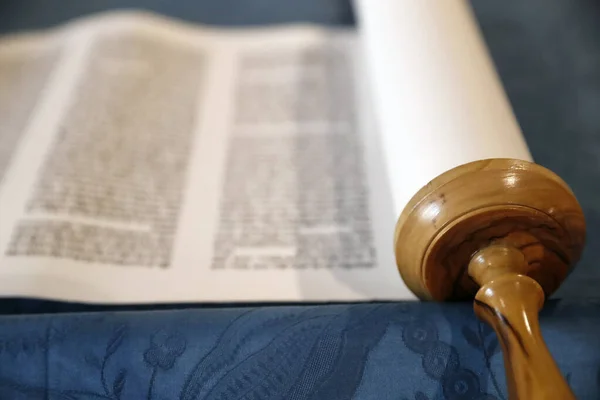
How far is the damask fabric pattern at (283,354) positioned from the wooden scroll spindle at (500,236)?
0.14ft

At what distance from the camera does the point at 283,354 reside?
42cm

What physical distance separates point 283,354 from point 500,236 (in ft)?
0.53

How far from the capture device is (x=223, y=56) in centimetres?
77

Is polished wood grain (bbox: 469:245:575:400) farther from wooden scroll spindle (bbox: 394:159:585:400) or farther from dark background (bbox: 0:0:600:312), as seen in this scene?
dark background (bbox: 0:0:600:312)

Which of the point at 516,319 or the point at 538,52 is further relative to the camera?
the point at 538,52

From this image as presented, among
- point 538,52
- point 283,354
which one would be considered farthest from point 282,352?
point 538,52

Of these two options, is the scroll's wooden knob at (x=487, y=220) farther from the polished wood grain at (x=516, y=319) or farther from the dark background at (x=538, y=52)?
the dark background at (x=538, y=52)

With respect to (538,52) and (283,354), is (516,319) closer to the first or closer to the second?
(283,354)

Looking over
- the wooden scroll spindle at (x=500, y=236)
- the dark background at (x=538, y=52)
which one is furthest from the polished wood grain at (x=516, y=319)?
Result: the dark background at (x=538, y=52)

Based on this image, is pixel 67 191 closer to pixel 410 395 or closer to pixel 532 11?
pixel 410 395

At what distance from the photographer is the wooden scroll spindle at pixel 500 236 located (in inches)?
14.1

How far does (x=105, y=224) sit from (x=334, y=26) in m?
0.42

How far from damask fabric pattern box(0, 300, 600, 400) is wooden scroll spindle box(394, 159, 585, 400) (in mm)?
43

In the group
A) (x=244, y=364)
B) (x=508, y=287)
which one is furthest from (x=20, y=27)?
(x=508, y=287)
